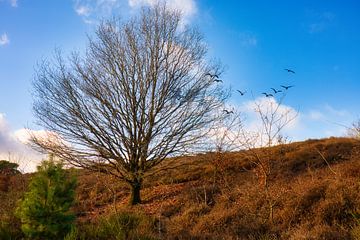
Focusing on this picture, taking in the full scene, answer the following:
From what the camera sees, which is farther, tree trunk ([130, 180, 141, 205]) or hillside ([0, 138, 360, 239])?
tree trunk ([130, 180, 141, 205])

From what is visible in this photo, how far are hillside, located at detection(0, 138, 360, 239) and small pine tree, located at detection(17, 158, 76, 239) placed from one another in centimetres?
86

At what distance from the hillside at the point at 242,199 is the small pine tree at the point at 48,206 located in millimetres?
855

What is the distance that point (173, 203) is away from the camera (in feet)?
46.0

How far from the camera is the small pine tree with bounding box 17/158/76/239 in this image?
8.84m

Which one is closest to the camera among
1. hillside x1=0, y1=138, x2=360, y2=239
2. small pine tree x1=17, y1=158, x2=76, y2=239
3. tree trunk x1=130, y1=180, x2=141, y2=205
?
small pine tree x1=17, y1=158, x2=76, y2=239

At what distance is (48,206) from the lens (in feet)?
29.7

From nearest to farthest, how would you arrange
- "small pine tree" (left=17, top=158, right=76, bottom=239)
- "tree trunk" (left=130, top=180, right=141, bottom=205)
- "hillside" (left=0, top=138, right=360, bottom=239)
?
1. "small pine tree" (left=17, top=158, right=76, bottom=239)
2. "hillside" (left=0, top=138, right=360, bottom=239)
3. "tree trunk" (left=130, top=180, right=141, bottom=205)

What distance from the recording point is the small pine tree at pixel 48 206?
348 inches

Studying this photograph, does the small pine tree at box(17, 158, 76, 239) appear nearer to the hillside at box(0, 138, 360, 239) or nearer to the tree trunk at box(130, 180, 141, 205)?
the hillside at box(0, 138, 360, 239)

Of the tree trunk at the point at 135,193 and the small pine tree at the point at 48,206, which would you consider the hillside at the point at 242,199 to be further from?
the small pine tree at the point at 48,206

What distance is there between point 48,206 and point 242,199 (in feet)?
19.2

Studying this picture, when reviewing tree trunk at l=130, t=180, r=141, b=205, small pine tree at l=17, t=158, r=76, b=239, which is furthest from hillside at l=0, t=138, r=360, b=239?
small pine tree at l=17, t=158, r=76, b=239

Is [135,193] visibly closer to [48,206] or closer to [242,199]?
[242,199]

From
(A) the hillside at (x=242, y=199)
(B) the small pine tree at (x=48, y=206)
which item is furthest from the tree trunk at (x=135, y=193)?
(B) the small pine tree at (x=48, y=206)
